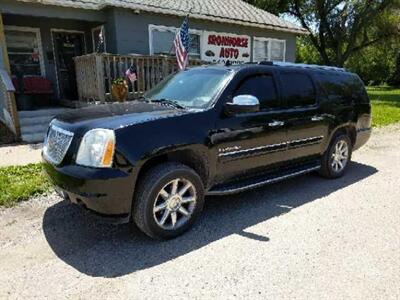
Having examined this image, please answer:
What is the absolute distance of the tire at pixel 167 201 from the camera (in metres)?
3.80

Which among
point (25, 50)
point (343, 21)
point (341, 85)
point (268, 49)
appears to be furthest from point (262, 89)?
point (343, 21)

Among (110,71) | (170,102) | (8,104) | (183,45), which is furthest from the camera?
(110,71)

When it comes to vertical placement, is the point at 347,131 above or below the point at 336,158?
above

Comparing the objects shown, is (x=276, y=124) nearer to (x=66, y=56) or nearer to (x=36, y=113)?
(x=36, y=113)

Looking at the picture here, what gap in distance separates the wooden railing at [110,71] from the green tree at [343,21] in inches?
686

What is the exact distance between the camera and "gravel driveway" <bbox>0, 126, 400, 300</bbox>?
3146 millimetres

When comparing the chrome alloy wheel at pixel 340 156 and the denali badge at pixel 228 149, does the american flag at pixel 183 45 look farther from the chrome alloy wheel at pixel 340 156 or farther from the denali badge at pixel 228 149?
the denali badge at pixel 228 149

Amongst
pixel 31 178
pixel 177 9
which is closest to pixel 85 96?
pixel 177 9

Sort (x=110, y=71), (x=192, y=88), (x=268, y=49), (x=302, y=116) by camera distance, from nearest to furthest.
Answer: (x=192, y=88), (x=302, y=116), (x=110, y=71), (x=268, y=49)

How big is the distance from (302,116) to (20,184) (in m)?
4.17

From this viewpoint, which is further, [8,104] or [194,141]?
[8,104]

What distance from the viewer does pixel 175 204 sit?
4070 mm

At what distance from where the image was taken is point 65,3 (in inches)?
412

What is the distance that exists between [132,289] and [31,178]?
344cm
